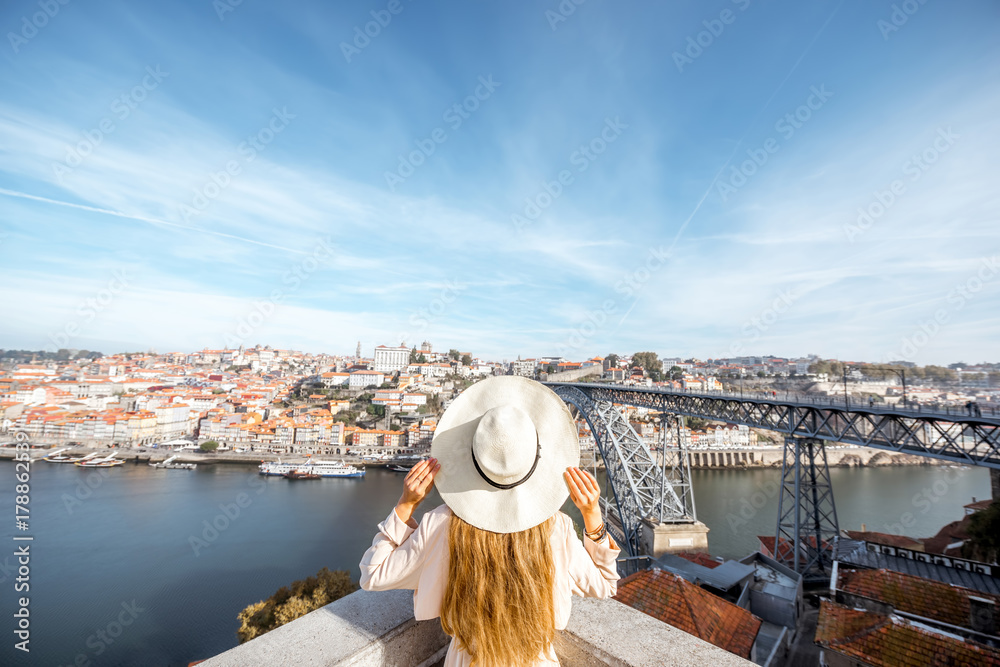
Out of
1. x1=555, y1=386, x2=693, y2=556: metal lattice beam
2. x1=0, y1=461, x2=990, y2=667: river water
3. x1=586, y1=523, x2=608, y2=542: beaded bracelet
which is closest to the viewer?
x1=586, y1=523, x2=608, y2=542: beaded bracelet

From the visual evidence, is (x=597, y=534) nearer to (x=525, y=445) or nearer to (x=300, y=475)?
(x=525, y=445)

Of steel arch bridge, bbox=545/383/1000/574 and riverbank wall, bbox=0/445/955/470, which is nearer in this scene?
steel arch bridge, bbox=545/383/1000/574

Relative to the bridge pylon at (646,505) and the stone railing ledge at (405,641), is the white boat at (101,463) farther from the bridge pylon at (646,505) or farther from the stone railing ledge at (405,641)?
the stone railing ledge at (405,641)

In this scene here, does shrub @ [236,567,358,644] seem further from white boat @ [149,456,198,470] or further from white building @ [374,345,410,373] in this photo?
white building @ [374,345,410,373]

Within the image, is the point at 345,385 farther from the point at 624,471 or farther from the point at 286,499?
the point at 624,471

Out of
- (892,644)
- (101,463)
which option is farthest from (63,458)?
(892,644)

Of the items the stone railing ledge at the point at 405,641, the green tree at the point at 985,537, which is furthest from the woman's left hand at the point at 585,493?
the green tree at the point at 985,537

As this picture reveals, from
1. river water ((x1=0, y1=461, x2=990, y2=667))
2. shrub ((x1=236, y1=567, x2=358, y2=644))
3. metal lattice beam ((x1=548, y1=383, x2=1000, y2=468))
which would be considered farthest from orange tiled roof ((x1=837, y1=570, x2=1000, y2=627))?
shrub ((x1=236, y1=567, x2=358, y2=644))
